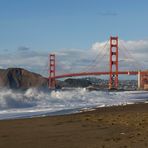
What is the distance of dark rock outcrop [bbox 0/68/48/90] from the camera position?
197 feet

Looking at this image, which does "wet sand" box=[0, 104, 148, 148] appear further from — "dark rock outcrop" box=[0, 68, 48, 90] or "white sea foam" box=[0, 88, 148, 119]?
"dark rock outcrop" box=[0, 68, 48, 90]

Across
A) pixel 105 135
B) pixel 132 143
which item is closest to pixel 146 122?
pixel 105 135

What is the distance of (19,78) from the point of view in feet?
213

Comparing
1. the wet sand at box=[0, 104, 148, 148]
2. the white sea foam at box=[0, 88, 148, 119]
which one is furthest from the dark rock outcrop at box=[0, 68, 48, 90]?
the wet sand at box=[0, 104, 148, 148]

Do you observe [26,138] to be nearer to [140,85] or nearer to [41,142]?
[41,142]

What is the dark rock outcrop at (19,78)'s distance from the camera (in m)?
59.9

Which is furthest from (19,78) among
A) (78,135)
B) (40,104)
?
(78,135)

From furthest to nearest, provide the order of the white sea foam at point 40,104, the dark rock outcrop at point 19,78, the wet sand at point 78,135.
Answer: the dark rock outcrop at point 19,78 < the white sea foam at point 40,104 < the wet sand at point 78,135

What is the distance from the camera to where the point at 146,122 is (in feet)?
30.1

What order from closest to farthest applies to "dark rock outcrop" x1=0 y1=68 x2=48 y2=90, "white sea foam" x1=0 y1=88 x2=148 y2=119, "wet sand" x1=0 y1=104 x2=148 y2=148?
1. "wet sand" x1=0 y1=104 x2=148 y2=148
2. "white sea foam" x1=0 y1=88 x2=148 y2=119
3. "dark rock outcrop" x1=0 y1=68 x2=48 y2=90

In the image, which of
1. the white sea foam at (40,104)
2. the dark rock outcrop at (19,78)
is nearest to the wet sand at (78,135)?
the white sea foam at (40,104)

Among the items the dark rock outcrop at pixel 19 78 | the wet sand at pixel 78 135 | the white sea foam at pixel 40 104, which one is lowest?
the wet sand at pixel 78 135

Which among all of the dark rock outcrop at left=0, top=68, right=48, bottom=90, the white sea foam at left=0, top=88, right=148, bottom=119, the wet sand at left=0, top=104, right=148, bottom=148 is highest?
the dark rock outcrop at left=0, top=68, right=48, bottom=90

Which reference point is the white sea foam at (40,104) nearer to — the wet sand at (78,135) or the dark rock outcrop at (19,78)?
the wet sand at (78,135)
